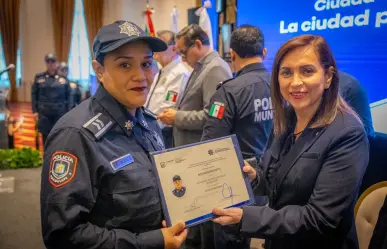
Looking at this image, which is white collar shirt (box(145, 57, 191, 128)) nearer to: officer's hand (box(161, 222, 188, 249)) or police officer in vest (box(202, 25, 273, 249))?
police officer in vest (box(202, 25, 273, 249))

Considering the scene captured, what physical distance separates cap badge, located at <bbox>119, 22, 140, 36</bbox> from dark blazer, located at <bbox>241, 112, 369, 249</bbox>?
26.7 inches

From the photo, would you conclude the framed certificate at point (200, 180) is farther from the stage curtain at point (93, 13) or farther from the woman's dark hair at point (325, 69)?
the stage curtain at point (93, 13)

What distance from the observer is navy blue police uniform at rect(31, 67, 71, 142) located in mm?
5336

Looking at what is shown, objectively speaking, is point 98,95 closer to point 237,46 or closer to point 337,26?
point 237,46

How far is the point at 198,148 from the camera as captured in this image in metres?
1.27

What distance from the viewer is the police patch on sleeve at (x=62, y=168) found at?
39.2 inches

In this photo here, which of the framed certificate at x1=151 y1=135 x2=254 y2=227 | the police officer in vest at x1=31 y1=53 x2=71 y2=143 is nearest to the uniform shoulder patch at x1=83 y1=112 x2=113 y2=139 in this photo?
the framed certificate at x1=151 y1=135 x2=254 y2=227

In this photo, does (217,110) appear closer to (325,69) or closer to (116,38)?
(325,69)

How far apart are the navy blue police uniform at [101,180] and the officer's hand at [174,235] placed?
0.7 inches

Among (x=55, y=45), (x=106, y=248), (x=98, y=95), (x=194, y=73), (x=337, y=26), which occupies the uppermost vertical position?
(x=55, y=45)

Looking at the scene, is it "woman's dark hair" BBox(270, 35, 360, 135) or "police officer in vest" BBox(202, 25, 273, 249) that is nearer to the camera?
"woman's dark hair" BBox(270, 35, 360, 135)

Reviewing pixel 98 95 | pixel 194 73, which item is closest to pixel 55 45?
pixel 194 73

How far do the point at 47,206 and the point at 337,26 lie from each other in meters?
2.57

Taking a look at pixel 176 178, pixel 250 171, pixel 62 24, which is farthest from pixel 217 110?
pixel 62 24
